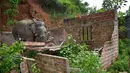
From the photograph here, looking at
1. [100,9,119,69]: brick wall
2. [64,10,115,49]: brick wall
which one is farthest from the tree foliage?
[100,9,119,69]: brick wall

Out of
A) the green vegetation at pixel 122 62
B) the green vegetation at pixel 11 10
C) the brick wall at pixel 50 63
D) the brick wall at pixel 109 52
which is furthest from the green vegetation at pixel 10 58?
the green vegetation at pixel 11 10

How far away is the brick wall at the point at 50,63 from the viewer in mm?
4273

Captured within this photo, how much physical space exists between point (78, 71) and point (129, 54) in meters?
4.17

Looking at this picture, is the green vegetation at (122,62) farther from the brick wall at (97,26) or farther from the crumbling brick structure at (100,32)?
the brick wall at (97,26)

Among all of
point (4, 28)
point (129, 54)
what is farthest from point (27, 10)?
point (129, 54)

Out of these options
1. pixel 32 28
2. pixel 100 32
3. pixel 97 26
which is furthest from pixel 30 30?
pixel 100 32

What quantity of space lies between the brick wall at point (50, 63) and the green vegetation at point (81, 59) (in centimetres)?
48

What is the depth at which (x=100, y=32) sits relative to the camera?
24.4ft

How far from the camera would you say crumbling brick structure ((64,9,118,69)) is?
6.71 meters

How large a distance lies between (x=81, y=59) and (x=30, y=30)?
11.2ft

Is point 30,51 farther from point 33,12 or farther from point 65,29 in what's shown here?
point 33,12

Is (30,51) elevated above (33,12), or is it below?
below

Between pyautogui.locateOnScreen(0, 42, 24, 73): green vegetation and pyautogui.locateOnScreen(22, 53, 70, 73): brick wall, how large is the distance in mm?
433

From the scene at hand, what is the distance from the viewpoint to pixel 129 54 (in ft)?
26.3
